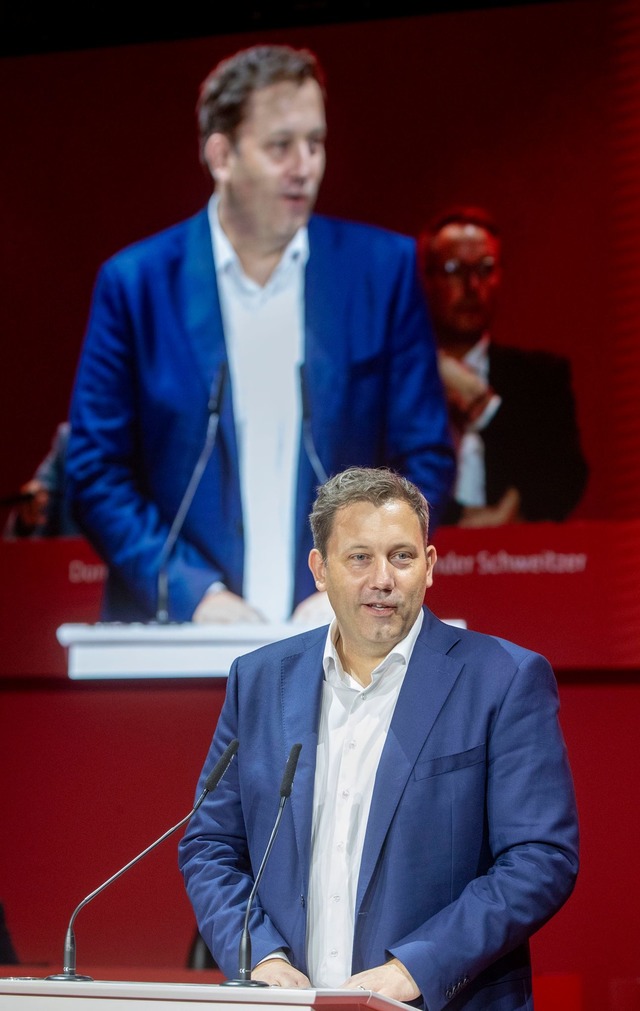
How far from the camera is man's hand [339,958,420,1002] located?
194 cm

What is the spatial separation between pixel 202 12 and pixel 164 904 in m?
3.02

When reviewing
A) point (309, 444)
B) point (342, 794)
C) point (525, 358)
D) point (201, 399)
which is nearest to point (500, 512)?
point (525, 358)

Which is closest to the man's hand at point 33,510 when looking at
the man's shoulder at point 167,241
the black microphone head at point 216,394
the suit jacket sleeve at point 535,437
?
the black microphone head at point 216,394

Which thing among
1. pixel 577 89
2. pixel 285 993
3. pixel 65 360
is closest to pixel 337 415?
pixel 65 360

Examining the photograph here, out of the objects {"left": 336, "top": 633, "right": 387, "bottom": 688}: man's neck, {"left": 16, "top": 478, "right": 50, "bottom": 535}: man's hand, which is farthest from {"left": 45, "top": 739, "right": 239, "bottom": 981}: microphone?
{"left": 16, "top": 478, "right": 50, "bottom": 535}: man's hand

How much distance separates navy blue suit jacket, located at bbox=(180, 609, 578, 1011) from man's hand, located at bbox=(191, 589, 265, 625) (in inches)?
74.3

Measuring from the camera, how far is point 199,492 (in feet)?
14.1

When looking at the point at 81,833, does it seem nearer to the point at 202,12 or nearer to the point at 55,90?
the point at 55,90

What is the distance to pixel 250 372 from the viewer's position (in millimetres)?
4305

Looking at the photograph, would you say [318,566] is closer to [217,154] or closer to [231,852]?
[231,852]

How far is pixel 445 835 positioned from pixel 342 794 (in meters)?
0.19

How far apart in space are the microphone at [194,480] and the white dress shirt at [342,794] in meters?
2.00

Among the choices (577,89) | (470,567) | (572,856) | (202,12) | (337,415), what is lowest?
(572,856)

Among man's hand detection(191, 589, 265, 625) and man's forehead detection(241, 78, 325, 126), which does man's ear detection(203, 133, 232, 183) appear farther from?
man's hand detection(191, 589, 265, 625)
